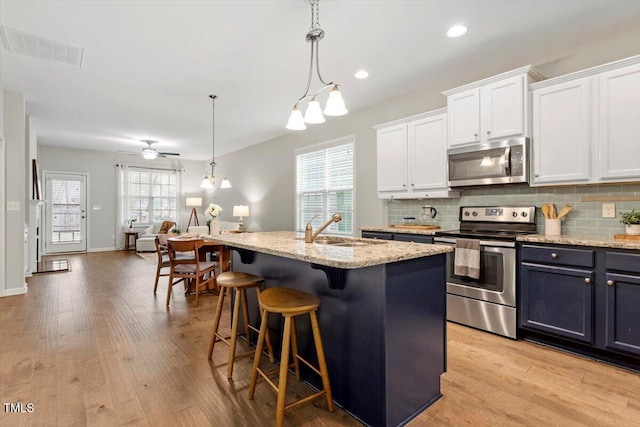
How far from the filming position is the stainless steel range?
9.41ft

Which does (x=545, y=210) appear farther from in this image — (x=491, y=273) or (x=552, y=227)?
(x=491, y=273)

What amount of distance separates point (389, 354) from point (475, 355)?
4.35ft

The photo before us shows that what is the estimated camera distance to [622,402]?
76.5 inches

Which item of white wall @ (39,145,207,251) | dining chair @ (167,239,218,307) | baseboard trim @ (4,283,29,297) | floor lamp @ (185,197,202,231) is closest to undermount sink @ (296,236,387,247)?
dining chair @ (167,239,218,307)

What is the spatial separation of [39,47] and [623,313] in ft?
17.6

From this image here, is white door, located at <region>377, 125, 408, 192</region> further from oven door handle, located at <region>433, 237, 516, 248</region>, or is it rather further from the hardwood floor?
the hardwood floor

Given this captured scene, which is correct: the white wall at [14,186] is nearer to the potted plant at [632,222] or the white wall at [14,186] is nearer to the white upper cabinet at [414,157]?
the white upper cabinet at [414,157]

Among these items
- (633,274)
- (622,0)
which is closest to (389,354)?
(633,274)

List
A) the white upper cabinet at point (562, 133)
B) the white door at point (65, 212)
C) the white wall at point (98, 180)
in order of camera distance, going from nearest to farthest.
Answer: the white upper cabinet at point (562, 133) < the white door at point (65, 212) < the white wall at point (98, 180)

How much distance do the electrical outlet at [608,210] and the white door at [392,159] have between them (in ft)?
6.16

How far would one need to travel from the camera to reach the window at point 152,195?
9.26 meters

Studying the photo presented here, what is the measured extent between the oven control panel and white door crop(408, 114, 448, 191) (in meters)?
0.39

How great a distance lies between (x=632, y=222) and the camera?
2525mm

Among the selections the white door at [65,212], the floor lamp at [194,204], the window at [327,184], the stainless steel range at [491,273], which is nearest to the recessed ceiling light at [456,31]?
the stainless steel range at [491,273]
